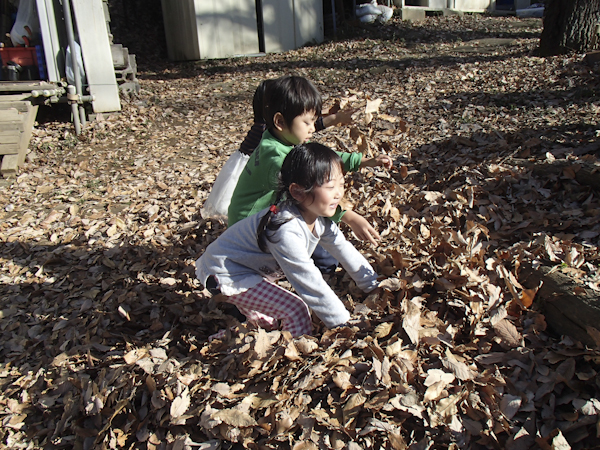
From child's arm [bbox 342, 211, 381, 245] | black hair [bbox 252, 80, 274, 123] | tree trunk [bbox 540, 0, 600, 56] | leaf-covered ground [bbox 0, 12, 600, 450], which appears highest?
tree trunk [bbox 540, 0, 600, 56]

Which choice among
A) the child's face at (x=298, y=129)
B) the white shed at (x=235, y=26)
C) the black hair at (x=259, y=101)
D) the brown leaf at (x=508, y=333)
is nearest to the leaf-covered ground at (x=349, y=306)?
the brown leaf at (x=508, y=333)

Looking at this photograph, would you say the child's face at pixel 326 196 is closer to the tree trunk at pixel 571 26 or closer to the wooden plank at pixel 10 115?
the wooden plank at pixel 10 115

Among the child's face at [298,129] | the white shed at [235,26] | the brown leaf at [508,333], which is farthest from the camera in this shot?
the white shed at [235,26]

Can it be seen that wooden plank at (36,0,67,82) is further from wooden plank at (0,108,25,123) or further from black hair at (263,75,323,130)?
black hair at (263,75,323,130)

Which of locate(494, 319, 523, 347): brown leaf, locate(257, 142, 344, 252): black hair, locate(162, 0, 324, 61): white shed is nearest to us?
locate(257, 142, 344, 252): black hair

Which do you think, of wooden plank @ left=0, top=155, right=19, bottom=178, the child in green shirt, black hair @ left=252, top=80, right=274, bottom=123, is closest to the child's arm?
the child in green shirt

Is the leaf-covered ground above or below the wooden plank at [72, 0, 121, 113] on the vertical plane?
below

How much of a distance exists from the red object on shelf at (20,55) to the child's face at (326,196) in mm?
8825

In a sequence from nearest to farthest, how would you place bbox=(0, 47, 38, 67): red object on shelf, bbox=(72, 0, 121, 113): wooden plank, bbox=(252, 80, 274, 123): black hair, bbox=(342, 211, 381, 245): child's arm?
1. bbox=(342, 211, 381, 245): child's arm
2. bbox=(252, 80, 274, 123): black hair
3. bbox=(72, 0, 121, 113): wooden plank
4. bbox=(0, 47, 38, 67): red object on shelf

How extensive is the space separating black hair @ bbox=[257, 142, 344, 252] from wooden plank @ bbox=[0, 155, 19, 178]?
5.71 m

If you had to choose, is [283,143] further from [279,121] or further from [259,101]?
[259,101]

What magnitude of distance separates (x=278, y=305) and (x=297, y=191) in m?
0.78

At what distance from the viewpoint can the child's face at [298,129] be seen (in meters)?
3.11

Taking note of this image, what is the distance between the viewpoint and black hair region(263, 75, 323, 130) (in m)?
3.00
